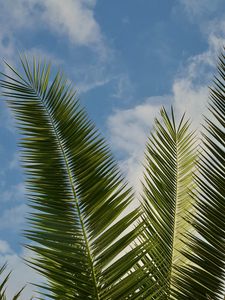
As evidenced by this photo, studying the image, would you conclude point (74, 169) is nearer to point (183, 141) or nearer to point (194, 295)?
point (194, 295)

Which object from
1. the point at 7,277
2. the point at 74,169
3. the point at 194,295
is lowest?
the point at 194,295

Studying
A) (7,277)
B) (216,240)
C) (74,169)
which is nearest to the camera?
(7,277)

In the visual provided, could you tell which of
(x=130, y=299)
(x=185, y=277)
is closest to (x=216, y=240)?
(x=185, y=277)

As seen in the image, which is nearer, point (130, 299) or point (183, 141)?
point (130, 299)

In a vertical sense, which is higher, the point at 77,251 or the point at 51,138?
the point at 51,138

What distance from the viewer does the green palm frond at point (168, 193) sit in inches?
155

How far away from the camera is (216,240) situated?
121 inches

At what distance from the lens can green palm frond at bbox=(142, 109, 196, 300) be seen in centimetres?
393

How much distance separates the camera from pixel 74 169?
3.32 meters

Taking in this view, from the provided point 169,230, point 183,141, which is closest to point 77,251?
point 169,230

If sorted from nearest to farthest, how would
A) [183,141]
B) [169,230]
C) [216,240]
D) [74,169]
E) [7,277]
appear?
1. [7,277]
2. [216,240]
3. [74,169]
4. [169,230]
5. [183,141]

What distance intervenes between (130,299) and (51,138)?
1.05m

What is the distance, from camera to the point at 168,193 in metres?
4.19

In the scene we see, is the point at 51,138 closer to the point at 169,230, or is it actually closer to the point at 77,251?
the point at 77,251
